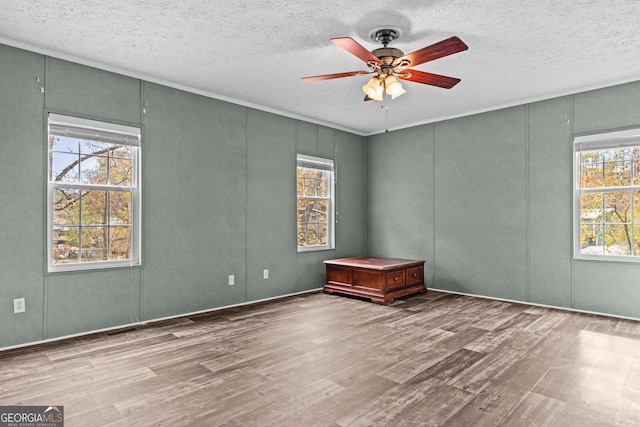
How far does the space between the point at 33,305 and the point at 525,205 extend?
5588 mm

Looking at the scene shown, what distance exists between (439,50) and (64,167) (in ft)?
11.4

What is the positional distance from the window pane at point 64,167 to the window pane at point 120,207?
1.24 ft

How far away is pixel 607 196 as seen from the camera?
446 centimetres

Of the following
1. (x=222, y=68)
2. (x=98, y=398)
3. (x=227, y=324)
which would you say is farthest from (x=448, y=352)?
(x=222, y=68)

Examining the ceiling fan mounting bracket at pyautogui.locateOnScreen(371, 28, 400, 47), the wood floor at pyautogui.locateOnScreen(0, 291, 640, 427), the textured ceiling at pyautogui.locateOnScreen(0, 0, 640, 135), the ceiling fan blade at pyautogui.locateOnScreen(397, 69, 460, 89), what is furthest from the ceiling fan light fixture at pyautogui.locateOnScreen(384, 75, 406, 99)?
the wood floor at pyautogui.locateOnScreen(0, 291, 640, 427)

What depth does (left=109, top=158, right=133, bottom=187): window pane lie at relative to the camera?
3943 mm

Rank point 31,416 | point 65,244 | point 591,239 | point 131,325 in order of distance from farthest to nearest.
Answer: 1. point 591,239
2. point 131,325
3. point 65,244
4. point 31,416

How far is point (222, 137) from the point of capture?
4805 mm

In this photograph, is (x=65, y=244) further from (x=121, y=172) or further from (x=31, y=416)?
(x=31, y=416)

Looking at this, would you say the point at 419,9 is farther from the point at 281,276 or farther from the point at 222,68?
the point at 281,276

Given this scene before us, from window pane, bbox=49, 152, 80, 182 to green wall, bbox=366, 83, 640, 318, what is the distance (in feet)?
14.9

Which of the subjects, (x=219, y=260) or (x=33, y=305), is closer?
(x=33, y=305)

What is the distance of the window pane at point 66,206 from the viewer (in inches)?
141

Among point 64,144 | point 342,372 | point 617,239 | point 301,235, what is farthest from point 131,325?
point 617,239
